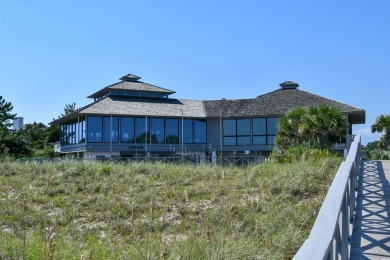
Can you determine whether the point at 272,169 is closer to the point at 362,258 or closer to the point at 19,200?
the point at 19,200

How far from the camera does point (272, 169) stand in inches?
539

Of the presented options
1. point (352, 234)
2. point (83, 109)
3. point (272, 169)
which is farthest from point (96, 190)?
point (83, 109)

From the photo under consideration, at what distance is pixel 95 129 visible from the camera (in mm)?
35469

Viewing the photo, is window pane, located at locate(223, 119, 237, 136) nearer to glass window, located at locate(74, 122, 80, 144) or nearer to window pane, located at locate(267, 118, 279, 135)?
window pane, located at locate(267, 118, 279, 135)

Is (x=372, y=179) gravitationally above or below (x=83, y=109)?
below

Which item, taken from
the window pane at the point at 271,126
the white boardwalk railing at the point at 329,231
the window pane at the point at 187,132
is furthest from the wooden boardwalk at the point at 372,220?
the window pane at the point at 187,132

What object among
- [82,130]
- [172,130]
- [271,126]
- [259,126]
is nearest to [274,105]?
[271,126]

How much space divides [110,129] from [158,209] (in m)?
25.2

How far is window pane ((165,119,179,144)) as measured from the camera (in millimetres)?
37938

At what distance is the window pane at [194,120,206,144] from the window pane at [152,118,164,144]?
3030mm

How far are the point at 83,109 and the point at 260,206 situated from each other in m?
26.9

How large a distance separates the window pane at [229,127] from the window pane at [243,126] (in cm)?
38

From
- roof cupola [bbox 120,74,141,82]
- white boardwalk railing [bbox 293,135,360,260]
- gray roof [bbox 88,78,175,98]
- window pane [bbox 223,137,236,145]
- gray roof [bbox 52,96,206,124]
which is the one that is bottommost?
window pane [bbox 223,137,236,145]

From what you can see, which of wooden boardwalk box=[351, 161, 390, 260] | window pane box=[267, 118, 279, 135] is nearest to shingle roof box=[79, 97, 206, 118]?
window pane box=[267, 118, 279, 135]
